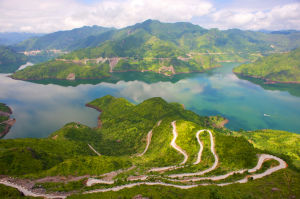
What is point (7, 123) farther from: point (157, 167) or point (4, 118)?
point (157, 167)

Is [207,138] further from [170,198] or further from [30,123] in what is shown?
[30,123]

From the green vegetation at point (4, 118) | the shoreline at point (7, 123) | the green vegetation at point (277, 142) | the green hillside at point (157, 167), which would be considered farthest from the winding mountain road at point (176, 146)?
the green vegetation at point (4, 118)

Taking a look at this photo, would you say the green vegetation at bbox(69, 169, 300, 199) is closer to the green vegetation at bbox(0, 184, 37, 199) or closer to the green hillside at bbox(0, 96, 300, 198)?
the green hillside at bbox(0, 96, 300, 198)

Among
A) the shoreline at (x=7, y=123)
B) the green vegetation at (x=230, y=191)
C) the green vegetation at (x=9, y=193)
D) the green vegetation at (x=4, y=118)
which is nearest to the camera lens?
the green vegetation at (x=230, y=191)

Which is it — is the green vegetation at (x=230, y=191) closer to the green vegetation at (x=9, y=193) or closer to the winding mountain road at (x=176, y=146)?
the green vegetation at (x=9, y=193)

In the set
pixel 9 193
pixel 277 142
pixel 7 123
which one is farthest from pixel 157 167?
pixel 7 123

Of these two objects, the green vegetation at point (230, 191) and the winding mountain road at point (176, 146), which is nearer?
the green vegetation at point (230, 191)

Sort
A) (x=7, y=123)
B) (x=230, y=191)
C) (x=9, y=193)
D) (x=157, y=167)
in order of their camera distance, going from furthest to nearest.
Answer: (x=7, y=123)
(x=157, y=167)
(x=230, y=191)
(x=9, y=193)

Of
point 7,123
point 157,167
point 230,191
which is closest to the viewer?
point 230,191

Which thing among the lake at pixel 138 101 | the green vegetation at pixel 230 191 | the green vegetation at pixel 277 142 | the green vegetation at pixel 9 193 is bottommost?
the green vegetation at pixel 277 142
